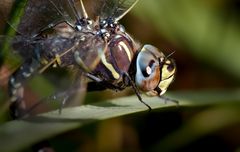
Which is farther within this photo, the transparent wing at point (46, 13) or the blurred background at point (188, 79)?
the blurred background at point (188, 79)

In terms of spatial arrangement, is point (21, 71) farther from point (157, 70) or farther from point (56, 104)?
point (157, 70)

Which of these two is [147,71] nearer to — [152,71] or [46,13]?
[152,71]

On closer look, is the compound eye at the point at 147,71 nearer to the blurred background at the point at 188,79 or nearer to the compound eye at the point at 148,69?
the compound eye at the point at 148,69

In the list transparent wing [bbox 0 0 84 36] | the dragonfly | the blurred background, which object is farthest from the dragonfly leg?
the blurred background

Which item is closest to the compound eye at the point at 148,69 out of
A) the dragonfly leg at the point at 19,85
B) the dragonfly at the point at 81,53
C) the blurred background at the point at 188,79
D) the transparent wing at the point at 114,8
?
the dragonfly at the point at 81,53

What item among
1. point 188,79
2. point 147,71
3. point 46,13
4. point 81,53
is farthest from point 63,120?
point 188,79

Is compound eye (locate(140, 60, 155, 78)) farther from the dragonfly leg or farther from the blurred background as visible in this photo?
the blurred background

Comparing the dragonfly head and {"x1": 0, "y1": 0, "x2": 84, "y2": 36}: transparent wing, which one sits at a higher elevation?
{"x1": 0, "y1": 0, "x2": 84, "y2": 36}: transparent wing
